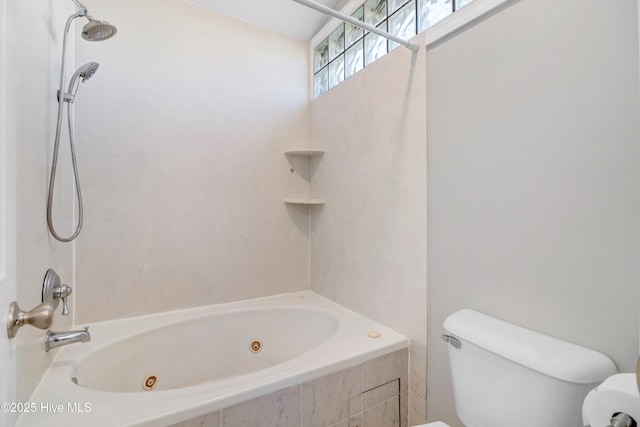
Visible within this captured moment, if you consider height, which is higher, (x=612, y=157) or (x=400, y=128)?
(x=400, y=128)

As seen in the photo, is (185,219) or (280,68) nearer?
(185,219)

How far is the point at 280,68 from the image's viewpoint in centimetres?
209

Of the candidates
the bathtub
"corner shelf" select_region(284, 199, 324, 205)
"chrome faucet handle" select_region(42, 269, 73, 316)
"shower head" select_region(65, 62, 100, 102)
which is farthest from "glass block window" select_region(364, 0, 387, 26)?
"chrome faucet handle" select_region(42, 269, 73, 316)

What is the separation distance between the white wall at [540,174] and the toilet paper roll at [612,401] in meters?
0.29

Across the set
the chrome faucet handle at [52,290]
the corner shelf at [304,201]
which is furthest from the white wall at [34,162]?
the corner shelf at [304,201]

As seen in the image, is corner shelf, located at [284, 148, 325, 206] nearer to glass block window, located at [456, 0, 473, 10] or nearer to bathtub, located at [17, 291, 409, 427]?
bathtub, located at [17, 291, 409, 427]

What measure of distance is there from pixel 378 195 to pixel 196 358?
1.41 m

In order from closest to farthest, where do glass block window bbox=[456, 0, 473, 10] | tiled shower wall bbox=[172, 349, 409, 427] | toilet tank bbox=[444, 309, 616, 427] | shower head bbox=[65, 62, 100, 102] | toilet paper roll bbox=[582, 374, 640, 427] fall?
toilet paper roll bbox=[582, 374, 640, 427], toilet tank bbox=[444, 309, 616, 427], tiled shower wall bbox=[172, 349, 409, 427], glass block window bbox=[456, 0, 473, 10], shower head bbox=[65, 62, 100, 102]

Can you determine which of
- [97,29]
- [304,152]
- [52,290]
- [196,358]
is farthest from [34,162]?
[304,152]

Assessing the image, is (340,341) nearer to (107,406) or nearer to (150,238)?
(107,406)

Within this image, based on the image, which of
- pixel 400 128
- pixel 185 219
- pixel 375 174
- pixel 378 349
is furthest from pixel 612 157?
pixel 185 219

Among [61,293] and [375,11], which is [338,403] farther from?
[375,11]

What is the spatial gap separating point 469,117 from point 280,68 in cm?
146

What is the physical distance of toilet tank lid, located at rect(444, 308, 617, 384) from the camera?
2.43ft
